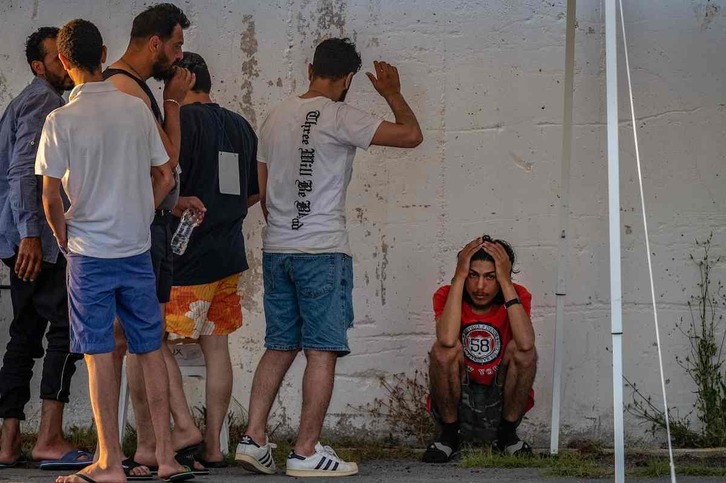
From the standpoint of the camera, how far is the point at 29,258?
5141 mm

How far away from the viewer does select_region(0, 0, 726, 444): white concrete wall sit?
6086 millimetres

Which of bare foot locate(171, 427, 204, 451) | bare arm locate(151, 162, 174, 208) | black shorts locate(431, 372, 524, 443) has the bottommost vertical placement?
bare foot locate(171, 427, 204, 451)

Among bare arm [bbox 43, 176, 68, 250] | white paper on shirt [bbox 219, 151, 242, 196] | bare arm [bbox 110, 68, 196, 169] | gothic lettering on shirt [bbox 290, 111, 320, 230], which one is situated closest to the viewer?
bare arm [bbox 43, 176, 68, 250]

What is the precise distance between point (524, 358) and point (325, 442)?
1.15 m

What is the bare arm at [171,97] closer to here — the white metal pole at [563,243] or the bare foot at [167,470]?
the bare foot at [167,470]

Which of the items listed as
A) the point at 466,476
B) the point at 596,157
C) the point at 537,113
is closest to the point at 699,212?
the point at 596,157

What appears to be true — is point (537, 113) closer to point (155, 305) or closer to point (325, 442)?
point (325, 442)

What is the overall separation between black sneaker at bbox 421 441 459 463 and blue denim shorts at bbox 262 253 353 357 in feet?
2.67

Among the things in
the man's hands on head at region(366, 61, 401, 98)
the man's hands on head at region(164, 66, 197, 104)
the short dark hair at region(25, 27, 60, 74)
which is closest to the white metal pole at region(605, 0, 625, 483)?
the man's hands on head at region(366, 61, 401, 98)

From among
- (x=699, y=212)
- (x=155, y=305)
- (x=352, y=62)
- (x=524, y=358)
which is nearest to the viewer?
(x=155, y=305)

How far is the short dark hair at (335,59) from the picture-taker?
17.0 feet

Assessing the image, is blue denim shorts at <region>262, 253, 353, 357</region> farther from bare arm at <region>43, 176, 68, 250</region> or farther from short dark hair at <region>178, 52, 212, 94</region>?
bare arm at <region>43, 176, 68, 250</region>

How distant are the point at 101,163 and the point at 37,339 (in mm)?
1366

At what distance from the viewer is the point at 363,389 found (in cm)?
616
